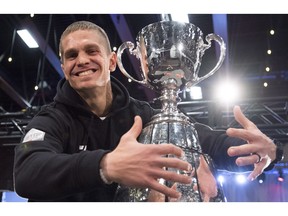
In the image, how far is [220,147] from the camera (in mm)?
911

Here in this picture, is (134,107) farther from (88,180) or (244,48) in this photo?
(244,48)

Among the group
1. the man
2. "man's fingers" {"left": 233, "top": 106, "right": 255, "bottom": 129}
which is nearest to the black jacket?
the man

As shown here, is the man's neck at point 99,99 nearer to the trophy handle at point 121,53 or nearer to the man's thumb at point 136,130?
the trophy handle at point 121,53

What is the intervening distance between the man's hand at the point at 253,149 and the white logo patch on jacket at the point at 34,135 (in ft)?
1.22

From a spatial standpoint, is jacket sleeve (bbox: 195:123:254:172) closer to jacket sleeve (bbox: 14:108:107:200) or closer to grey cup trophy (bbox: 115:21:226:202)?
grey cup trophy (bbox: 115:21:226:202)

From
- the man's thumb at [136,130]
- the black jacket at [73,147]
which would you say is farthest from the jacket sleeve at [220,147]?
the man's thumb at [136,130]

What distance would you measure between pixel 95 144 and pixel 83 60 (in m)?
0.21

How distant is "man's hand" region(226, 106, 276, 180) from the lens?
0.69 meters

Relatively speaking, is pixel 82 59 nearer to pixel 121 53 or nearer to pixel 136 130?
pixel 121 53

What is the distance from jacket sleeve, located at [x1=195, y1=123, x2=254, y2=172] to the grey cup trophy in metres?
0.13

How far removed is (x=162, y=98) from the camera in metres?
0.84

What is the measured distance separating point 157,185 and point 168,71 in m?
0.34

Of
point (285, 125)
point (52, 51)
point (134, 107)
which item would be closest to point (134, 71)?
point (52, 51)

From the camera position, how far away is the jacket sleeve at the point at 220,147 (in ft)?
2.85
